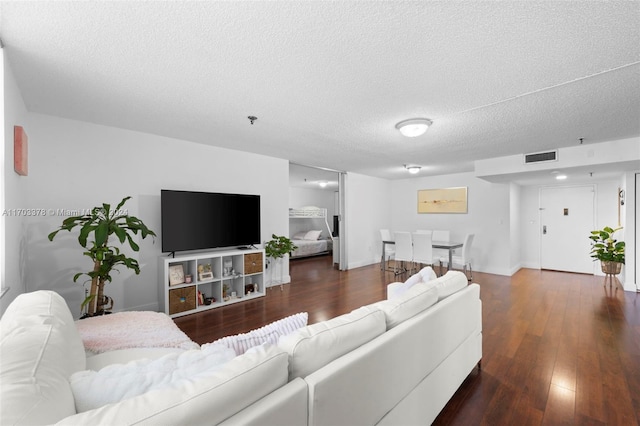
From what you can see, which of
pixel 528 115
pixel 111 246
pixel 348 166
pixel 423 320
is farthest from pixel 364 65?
pixel 348 166

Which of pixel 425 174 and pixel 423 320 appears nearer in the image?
pixel 423 320

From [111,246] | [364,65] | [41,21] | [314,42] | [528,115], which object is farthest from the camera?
[111,246]

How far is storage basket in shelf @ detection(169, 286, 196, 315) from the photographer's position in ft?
11.7

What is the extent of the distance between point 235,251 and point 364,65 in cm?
312

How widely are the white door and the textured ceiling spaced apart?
3261mm

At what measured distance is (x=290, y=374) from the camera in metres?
1.12

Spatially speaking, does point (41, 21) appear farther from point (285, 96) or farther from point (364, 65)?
point (364, 65)

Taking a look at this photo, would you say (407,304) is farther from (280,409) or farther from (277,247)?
(277,247)

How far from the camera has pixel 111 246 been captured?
3.42 metres

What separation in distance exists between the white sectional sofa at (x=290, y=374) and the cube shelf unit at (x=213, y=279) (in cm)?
191

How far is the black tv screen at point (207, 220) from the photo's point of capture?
146 inches

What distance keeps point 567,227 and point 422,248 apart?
3383 millimetres

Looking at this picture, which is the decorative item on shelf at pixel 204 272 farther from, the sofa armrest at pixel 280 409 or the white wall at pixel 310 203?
the white wall at pixel 310 203

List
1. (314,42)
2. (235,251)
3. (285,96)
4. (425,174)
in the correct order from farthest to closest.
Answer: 1. (425,174)
2. (235,251)
3. (285,96)
4. (314,42)
